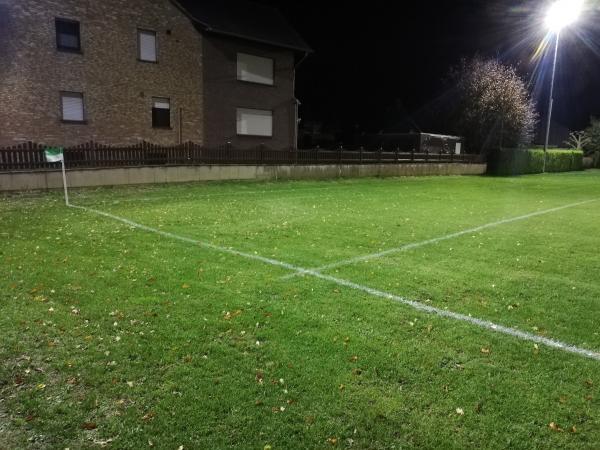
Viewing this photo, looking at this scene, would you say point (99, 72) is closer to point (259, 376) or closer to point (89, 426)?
point (259, 376)

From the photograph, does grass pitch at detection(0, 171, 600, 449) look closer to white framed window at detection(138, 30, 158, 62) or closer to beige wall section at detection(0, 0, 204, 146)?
beige wall section at detection(0, 0, 204, 146)

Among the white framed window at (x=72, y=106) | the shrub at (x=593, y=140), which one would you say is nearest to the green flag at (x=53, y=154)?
the white framed window at (x=72, y=106)

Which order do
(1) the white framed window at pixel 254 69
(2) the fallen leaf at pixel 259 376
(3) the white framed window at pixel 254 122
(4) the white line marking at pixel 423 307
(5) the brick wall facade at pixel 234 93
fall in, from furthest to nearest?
(3) the white framed window at pixel 254 122 → (1) the white framed window at pixel 254 69 → (5) the brick wall facade at pixel 234 93 → (4) the white line marking at pixel 423 307 → (2) the fallen leaf at pixel 259 376

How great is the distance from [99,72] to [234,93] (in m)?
6.93

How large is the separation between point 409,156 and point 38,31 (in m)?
19.9

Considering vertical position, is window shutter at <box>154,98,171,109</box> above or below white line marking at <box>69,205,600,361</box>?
above

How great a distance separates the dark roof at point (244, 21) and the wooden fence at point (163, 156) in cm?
774

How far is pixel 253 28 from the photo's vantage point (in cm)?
2606

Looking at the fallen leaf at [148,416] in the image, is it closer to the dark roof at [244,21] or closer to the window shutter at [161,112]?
the window shutter at [161,112]

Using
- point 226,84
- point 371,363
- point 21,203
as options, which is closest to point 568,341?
point 371,363

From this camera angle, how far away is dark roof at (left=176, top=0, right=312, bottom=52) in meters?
23.9

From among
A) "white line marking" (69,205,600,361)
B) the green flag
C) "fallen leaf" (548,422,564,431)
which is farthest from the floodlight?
"fallen leaf" (548,422,564,431)

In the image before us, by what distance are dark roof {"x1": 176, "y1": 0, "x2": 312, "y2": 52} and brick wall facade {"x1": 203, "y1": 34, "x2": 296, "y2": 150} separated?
2.04 feet

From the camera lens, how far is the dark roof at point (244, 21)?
23.9 m
